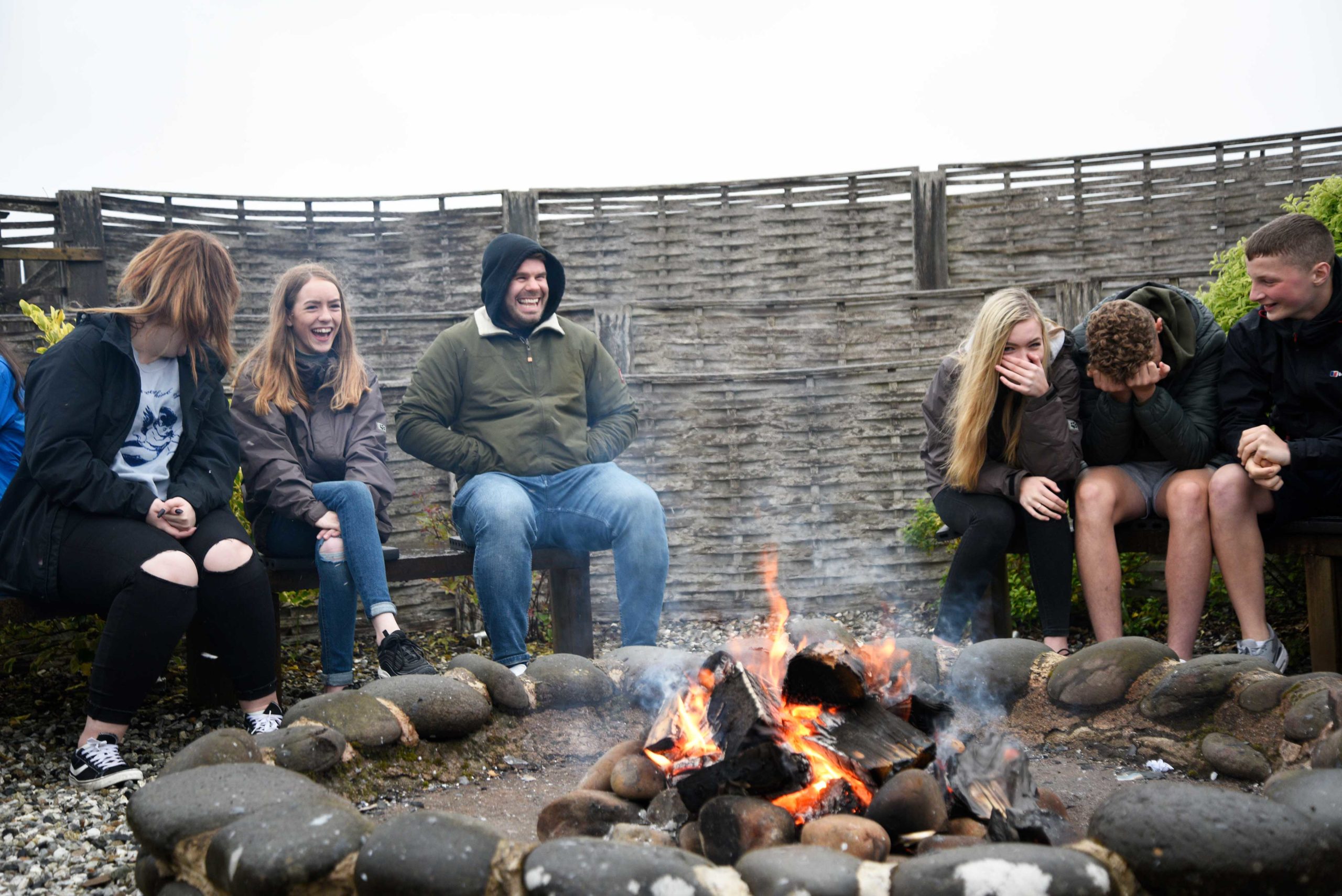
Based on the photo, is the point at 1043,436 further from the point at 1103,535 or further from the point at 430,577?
the point at 430,577

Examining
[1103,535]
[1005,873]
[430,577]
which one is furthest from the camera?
[430,577]

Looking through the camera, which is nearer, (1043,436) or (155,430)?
(155,430)

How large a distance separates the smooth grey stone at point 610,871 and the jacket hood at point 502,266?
273 cm

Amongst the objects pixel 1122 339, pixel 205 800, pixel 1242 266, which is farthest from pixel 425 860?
pixel 1242 266

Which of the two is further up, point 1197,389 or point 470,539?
point 1197,389

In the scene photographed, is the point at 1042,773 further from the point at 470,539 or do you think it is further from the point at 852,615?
the point at 852,615

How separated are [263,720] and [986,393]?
2.70m

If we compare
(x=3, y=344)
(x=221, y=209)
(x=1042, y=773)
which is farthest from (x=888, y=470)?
(x=221, y=209)

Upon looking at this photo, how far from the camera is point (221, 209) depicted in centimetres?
827

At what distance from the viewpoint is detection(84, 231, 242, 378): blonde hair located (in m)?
3.33

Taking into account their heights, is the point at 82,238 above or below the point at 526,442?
above

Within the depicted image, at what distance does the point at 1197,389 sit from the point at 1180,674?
1.37 meters

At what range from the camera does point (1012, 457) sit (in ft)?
12.4

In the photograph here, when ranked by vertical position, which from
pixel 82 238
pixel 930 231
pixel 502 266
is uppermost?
pixel 82 238
